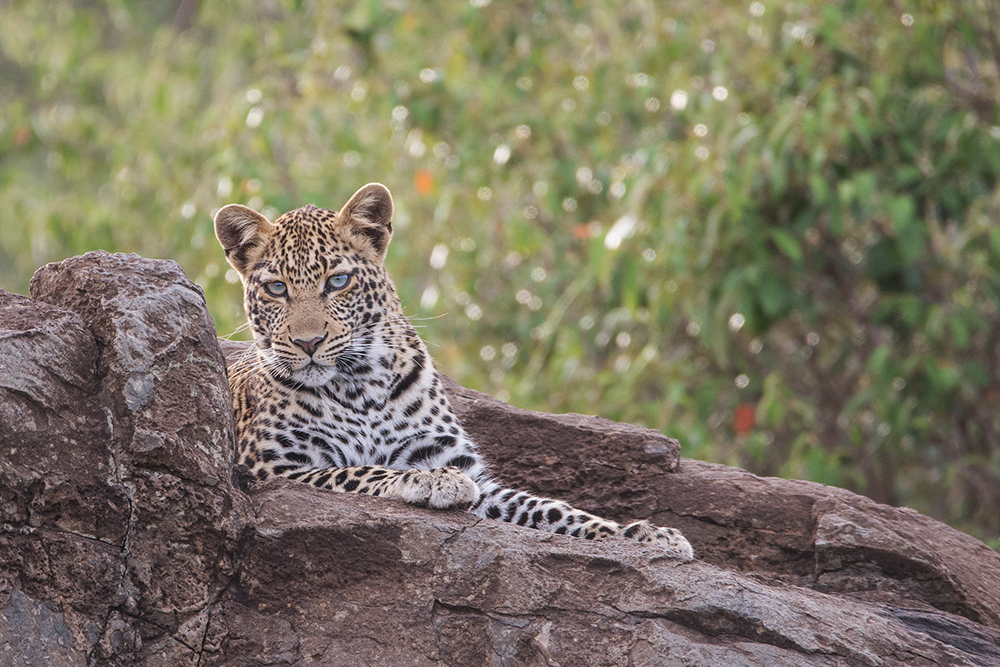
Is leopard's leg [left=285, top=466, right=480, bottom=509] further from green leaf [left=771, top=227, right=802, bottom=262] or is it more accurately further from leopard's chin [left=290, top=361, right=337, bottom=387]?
green leaf [left=771, top=227, right=802, bottom=262]

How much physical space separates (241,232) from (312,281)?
47cm

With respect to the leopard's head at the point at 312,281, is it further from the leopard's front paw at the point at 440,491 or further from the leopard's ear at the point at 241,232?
the leopard's front paw at the point at 440,491

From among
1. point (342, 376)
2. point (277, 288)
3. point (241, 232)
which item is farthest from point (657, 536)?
point (241, 232)

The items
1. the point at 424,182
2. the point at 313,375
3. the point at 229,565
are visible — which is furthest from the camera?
the point at 424,182

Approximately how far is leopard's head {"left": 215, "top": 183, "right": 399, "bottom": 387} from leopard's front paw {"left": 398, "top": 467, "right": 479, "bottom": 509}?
889mm

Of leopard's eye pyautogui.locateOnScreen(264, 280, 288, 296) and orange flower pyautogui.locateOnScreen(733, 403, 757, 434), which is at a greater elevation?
orange flower pyautogui.locateOnScreen(733, 403, 757, 434)

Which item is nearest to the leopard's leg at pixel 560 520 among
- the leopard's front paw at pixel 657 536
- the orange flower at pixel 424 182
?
the leopard's front paw at pixel 657 536

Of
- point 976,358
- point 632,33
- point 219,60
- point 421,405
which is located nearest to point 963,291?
point 976,358

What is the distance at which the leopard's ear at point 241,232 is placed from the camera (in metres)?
5.69

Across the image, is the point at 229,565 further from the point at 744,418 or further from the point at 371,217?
the point at 744,418

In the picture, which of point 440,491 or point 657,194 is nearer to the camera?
point 440,491

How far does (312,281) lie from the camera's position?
5.66 metres

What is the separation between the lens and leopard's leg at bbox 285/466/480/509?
488 centimetres

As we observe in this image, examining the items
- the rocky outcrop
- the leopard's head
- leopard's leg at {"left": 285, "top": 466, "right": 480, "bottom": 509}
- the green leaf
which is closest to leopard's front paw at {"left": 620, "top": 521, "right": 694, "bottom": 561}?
the rocky outcrop
